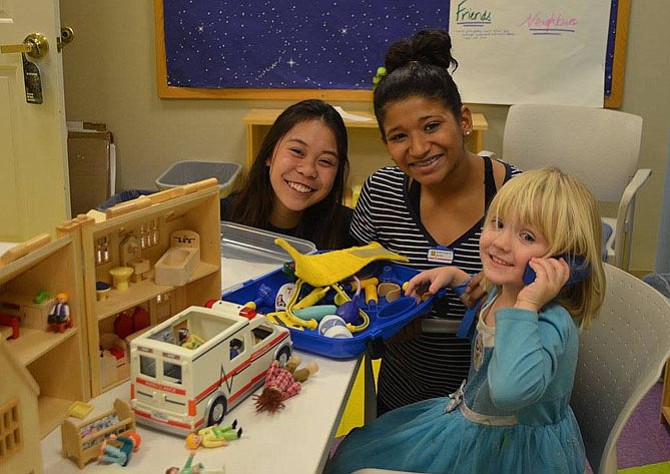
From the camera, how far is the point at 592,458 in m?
1.30

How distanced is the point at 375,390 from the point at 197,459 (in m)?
0.83

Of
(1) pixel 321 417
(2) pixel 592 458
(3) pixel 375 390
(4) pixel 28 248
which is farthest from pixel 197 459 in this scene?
(3) pixel 375 390

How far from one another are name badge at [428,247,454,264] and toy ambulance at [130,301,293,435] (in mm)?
564

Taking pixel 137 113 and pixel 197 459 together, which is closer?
pixel 197 459

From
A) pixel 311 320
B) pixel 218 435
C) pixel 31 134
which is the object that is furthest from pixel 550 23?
pixel 218 435

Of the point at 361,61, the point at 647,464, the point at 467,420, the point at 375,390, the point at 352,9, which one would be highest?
the point at 352,9

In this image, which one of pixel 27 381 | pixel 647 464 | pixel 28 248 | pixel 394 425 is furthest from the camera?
pixel 647 464

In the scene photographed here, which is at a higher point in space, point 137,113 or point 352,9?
point 352,9

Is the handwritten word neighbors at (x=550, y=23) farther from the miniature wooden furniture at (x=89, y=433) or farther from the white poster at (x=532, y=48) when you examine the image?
the miniature wooden furniture at (x=89, y=433)

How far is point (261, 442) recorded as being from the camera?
98 cm

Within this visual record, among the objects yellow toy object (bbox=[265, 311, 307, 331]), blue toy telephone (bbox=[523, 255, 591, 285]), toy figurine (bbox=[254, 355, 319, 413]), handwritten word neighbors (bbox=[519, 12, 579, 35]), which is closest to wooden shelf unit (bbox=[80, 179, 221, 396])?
yellow toy object (bbox=[265, 311, 307, 331])

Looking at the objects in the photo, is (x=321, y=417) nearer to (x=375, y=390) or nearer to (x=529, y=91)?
(x=375, y=390)

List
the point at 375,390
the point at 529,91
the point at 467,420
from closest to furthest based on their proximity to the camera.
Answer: the point at 467,420 → the point at 375,390 → the point at 529,91

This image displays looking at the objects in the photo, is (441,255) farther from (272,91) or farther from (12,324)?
(272,91)
